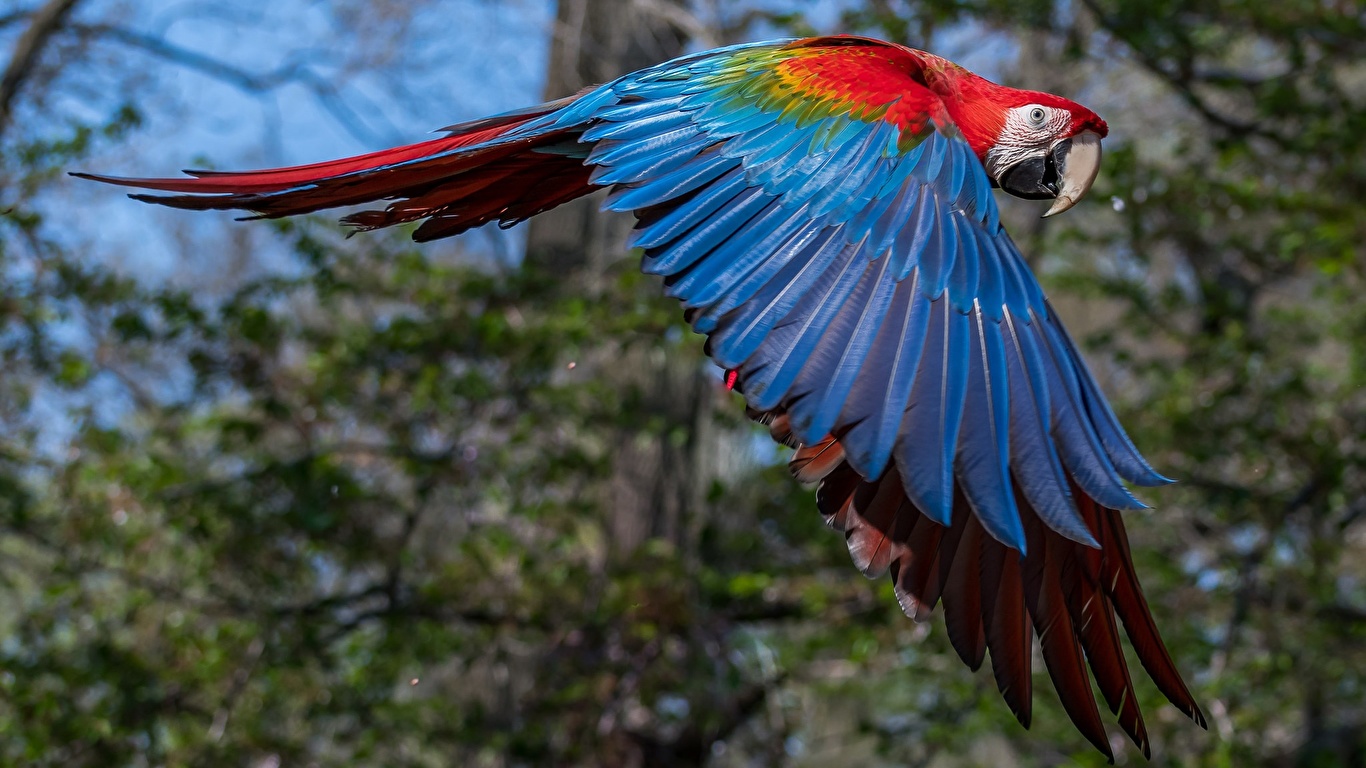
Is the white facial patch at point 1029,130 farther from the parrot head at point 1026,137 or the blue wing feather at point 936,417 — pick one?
the blue wing feather at point 936,417

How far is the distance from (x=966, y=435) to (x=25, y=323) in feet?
12.6

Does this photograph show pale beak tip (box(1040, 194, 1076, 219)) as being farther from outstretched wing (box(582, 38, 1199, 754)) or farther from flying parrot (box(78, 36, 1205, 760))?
outstretched wing (box(582, 38, 1199, 754))

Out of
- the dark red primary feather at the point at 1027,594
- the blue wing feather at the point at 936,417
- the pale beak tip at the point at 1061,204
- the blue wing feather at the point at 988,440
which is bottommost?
the dark red primary feather at the point at 1027,594

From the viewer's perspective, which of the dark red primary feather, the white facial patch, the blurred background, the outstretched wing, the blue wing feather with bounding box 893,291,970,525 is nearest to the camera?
the blue wing feather with bounding box 893,291,970,525

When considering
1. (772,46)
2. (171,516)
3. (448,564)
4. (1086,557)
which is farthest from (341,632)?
(1086,557)

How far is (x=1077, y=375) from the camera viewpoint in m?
2.01

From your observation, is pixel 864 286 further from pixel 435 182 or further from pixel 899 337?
pixel 435 182

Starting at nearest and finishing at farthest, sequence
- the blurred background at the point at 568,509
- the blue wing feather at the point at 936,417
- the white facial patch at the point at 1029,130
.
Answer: the blue wing feather at the point at 936,417, the white facial patch at the point at 1029,130, the blurred background at the point at 568,509

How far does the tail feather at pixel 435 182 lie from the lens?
2025 mm

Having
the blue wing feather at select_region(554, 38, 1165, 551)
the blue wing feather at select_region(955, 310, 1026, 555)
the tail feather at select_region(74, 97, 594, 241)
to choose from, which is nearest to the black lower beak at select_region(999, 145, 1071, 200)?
the blue wing feather at select_region(554, 38, 1165, 551)

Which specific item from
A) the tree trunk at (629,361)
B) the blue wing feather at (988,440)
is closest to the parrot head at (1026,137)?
the blue wing feather at (988,440)

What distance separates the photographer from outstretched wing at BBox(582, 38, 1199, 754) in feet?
5.78

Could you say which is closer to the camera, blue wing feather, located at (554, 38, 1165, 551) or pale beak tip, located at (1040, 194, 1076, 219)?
blue wing feather, located at (554, 38, 1165, 551)

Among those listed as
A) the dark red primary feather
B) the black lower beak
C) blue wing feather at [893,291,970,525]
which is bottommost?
the dark red primary feather
